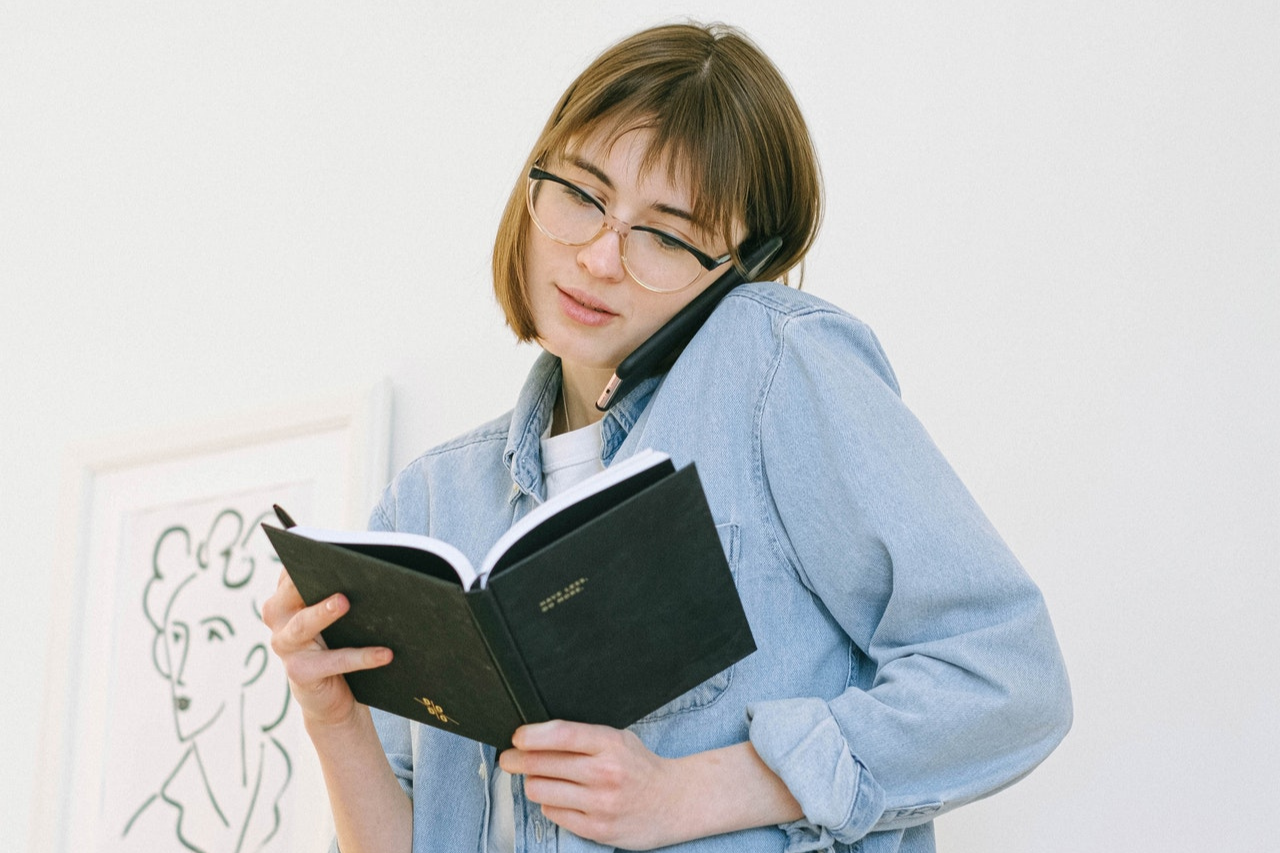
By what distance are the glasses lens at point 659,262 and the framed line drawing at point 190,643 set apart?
0.89m

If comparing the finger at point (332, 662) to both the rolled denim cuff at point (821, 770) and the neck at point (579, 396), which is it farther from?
the neck at point (579, 396)

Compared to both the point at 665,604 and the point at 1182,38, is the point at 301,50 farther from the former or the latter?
the point at 665,604

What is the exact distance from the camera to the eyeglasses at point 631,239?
1.12 meters

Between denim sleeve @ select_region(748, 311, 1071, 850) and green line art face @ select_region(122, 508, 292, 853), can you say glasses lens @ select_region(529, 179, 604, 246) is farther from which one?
green line art face @ select_region(122, 508, 292, 853)

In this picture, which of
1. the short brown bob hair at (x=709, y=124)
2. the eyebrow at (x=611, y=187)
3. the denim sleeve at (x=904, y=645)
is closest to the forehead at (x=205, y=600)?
the short brown bob hair at (x=709, y=124)

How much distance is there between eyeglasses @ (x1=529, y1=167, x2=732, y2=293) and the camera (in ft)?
3.66

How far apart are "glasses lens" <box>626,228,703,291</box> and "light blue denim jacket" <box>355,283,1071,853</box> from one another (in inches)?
1.8

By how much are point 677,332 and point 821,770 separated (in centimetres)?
42

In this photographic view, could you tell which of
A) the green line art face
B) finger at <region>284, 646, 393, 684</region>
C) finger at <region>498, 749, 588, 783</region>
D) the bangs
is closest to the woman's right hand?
finger at <region>284, 646, 393, 684</region>

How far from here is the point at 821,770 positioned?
906 mm

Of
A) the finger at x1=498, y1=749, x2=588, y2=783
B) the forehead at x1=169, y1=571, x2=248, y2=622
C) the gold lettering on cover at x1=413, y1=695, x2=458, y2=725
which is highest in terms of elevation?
the forehead at x1=169, y1=571, x2=248, y2=622

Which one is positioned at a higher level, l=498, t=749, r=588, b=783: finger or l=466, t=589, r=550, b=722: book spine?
l=466, t=589, r=550, b=722: book spine

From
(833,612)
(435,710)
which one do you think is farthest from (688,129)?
(435,710)

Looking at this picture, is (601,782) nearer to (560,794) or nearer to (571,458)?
(560,794)
